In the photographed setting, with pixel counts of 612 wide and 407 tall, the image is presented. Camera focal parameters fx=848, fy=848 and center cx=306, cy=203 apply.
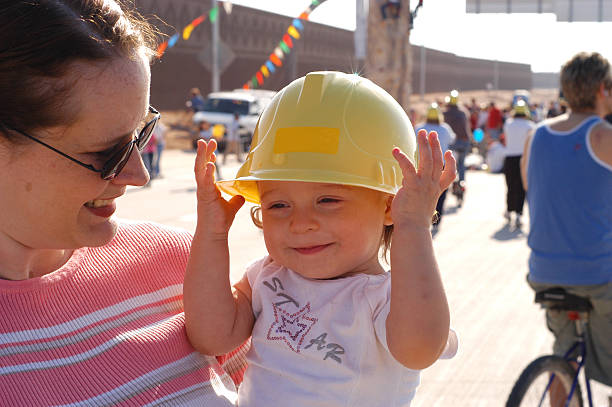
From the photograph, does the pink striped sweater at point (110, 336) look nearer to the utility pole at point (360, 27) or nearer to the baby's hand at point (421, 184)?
the baby's hand at point (421, 184)

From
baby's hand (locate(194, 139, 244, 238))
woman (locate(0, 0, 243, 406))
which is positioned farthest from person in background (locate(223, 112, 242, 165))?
woman (locate(0, 0, 243, 406))

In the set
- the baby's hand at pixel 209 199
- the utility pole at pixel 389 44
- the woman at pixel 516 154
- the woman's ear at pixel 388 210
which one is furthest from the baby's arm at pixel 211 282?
the utility pole at pixel 389 44

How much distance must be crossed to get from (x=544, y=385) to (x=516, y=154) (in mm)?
8486

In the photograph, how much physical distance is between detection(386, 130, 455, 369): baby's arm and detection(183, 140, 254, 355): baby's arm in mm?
420

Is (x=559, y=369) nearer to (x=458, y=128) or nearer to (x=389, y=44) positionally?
(x=389, y=44)

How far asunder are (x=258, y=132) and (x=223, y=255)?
350 millimetres

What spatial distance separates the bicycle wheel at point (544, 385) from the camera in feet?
12.9

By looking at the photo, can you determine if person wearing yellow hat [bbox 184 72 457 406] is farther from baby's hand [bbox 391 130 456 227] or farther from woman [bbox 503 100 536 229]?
woman [bbox 503 100 536 229]

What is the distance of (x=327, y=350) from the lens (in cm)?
197

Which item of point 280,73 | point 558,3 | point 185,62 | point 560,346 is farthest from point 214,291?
point 280,73

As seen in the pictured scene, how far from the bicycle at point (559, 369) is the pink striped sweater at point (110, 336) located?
2.19 m

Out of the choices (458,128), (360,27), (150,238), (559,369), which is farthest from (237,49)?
(150,238)

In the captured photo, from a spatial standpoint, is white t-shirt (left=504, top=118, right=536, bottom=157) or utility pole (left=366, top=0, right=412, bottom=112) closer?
white t-shirt (left=504, top=118, right=536, bottom=157)

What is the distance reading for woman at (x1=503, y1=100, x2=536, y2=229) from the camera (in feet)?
40.1
